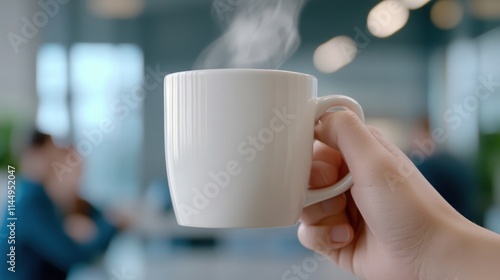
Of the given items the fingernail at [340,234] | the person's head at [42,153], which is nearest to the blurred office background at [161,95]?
the person's head at [42,153]

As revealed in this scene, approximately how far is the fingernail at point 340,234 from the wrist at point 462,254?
11 cm

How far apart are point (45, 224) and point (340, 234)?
1.12m

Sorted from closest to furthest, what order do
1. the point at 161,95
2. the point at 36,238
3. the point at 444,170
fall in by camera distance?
the point at 36,238
the point at 444,170
the point at 161,95

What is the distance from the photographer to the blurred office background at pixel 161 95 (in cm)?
251

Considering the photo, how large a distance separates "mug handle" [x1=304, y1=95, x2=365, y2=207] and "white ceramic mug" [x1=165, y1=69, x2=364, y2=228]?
0.01 meters

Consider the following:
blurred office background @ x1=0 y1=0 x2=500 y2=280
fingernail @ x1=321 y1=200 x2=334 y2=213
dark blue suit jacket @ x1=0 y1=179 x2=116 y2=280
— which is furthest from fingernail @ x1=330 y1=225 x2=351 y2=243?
blurred office background @ x1=0 y1=0 x2=500 y2=280

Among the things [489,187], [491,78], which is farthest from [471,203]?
[491,78]

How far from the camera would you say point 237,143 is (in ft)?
1.47

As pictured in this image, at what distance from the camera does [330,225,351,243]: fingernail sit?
0.64 m

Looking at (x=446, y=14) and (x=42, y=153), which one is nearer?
(x=42, y=153)

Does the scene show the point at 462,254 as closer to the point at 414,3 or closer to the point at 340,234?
the point at 340,234

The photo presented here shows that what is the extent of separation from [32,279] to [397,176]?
124cm

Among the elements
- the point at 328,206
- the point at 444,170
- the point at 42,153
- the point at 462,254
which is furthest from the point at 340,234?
the point at 444,170

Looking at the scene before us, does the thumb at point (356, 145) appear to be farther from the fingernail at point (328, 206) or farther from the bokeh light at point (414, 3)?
the bokeh light at point (414, 3)
